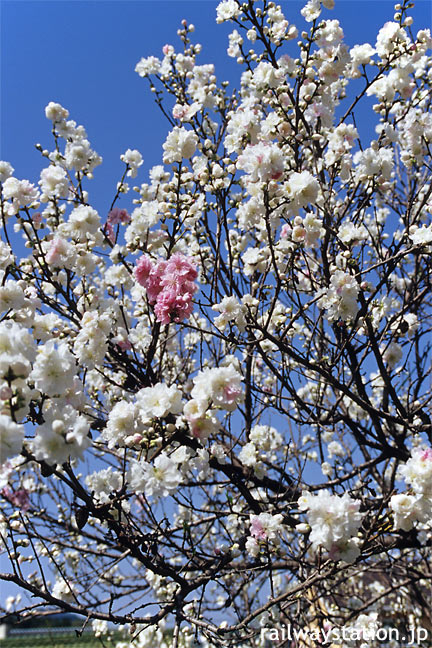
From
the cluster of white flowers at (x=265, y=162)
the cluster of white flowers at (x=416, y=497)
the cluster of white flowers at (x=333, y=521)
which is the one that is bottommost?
the cluster of white flowers at (x=333, y=521)

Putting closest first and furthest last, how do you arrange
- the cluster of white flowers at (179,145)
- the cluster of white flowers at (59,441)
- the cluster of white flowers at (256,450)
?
the cluster of white flowers at (59,441), the cluster of white flowers at (179,145), the cluster of white flowers at (256,450)

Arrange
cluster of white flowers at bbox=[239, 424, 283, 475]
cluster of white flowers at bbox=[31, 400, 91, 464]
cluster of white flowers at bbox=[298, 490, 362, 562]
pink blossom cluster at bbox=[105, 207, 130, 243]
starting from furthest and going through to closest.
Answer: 1. pink blossom cluster at bbox=[105, 207, 130, 243]
2. cluster of white flowers at bbox=[239, 424, 283, 475]
3. cluster of white flowers at bbox=[298, 490, 362, 562]
4. cluster of white flowers at bbox=[31, 400, 91, 464]

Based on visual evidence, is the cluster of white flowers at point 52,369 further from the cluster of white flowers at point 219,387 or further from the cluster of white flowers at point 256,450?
the cluster of white flowers at point 256,450

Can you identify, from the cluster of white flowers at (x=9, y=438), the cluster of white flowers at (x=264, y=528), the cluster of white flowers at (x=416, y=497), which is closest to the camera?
the cluster of white flowers at (x=9, y=438)

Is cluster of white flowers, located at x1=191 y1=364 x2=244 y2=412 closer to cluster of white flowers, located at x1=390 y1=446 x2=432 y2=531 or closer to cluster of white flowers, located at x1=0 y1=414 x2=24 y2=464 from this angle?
cluster of white flowers, located at x1=0 y1=414 x2=24 y2=464

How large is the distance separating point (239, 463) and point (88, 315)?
146cm

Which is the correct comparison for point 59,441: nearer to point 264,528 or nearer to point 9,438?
point 9,438

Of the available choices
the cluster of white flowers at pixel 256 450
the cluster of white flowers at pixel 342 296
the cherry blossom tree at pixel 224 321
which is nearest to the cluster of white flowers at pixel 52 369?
the cherry blossom tree at pixel 224 321

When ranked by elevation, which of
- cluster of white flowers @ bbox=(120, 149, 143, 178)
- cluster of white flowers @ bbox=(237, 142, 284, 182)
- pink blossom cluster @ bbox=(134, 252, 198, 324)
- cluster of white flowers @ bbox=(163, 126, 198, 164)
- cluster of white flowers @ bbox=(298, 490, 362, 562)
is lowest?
cluster of white flowers @ bbox=(298, 490, 362, 562)

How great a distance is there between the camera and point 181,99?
12.8ft

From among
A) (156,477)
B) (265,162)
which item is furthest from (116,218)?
(156,477)

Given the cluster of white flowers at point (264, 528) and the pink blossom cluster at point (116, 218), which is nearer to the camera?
the cluster of white flowers at point (264, 528)

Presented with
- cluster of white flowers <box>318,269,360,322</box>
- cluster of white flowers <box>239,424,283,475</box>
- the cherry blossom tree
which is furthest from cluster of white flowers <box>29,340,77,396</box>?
cluster of white flowers <box>239,424,283,475</box>

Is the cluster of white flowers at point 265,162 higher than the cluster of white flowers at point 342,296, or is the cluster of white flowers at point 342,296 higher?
the cluster of white flowers at point 265,162
